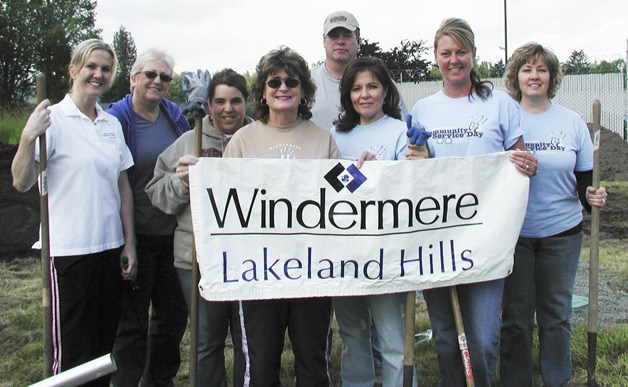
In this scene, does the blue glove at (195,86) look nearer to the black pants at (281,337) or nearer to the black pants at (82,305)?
the black pants at (82,305)

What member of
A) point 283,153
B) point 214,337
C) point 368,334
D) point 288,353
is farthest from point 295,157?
point 288,353

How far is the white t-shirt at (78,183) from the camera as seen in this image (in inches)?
147

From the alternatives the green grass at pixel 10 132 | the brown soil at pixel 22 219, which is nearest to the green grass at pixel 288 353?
the brown soil at pixel 22 219

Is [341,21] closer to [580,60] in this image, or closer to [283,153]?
[283,153]

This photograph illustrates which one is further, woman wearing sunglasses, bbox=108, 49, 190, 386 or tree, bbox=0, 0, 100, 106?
tree, bbox=0, 0, 100, 106

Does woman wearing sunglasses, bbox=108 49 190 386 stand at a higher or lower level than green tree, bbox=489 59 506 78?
lower

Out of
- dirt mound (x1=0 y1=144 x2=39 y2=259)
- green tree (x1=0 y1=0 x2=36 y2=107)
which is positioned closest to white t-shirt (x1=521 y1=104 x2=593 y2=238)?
dirt mound (x1=0 y1=144 x2=39 y2=259)

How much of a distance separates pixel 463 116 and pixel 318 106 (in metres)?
1.51

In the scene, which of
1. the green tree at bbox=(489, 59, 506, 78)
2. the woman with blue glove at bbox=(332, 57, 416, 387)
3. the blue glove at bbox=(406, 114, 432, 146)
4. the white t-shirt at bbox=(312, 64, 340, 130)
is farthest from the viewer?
the green tree at bbox=(489, 59, 506, 78)

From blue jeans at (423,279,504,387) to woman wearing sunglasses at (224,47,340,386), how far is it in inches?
26.4

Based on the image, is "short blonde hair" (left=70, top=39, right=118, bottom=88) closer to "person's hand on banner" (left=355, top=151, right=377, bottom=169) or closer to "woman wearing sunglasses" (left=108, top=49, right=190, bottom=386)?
"woman wearing sunglasses" (left=108, top=49, right=190, bottom=386)

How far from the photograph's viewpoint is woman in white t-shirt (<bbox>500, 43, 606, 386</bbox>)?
162 inches

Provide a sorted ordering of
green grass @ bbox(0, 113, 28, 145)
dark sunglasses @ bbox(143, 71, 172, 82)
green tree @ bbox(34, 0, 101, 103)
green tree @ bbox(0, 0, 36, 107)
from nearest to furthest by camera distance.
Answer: dark sunglasses @ bbox(143, 71, 172, 82)
green grass @ bbox(0, 113, 28, 145)
green tree @ bbox(0, 0, 36, 107)
green tree @ bbox(34, 0, 101, 103)

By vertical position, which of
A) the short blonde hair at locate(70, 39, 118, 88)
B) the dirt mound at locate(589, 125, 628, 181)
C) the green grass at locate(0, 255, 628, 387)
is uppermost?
the short blonde hair at locate(70, 39, 118, 88)
